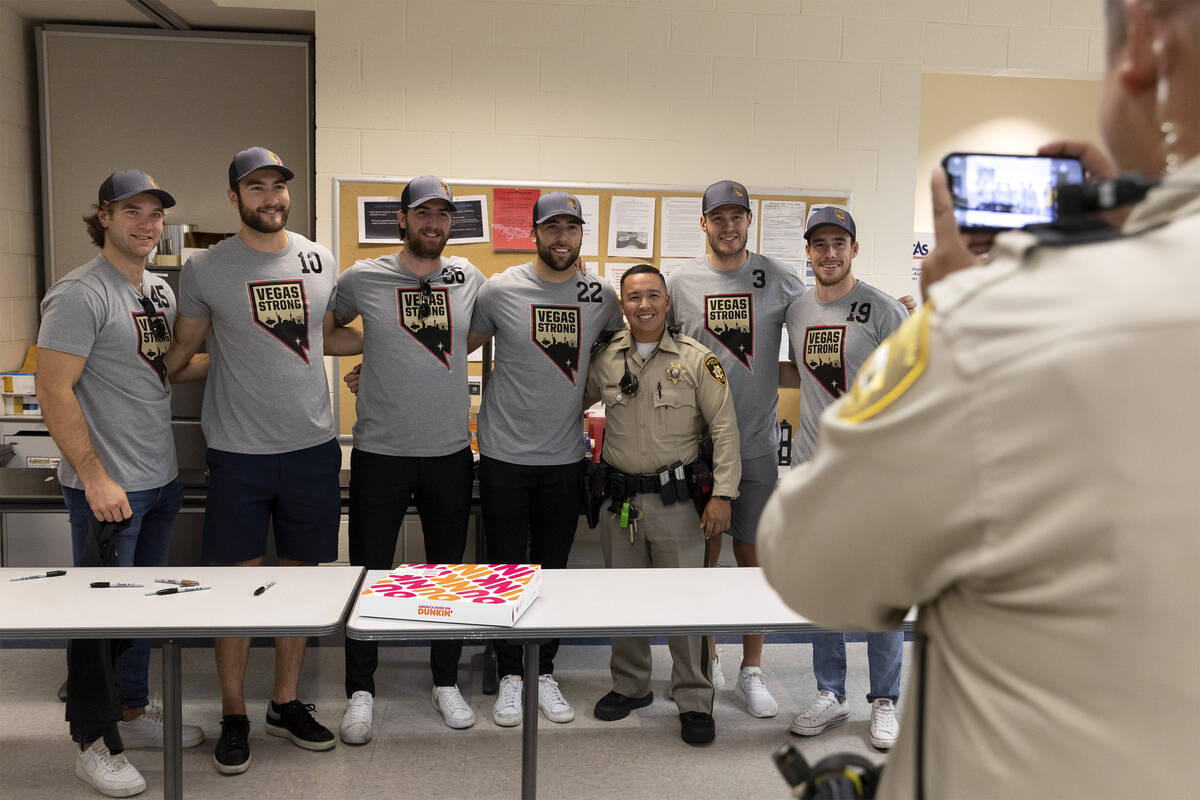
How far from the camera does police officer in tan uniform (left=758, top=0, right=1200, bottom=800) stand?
0.57m

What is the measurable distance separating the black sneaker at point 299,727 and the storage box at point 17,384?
2.68m

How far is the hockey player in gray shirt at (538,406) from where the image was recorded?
3.19 m

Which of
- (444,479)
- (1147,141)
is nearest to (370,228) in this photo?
(444,479)

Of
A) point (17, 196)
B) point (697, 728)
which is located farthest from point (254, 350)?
point (17, 196)

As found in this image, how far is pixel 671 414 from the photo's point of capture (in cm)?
312

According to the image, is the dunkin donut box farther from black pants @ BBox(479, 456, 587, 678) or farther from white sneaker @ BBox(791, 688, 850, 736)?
white sneaker @ BBox(791, 688, 850, 736)

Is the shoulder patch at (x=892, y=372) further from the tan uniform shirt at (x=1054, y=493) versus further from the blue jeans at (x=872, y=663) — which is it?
the blue jeans at (x=872, y=663)

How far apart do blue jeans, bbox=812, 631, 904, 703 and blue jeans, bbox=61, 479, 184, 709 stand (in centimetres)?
222

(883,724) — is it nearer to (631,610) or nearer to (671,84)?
(631,610)

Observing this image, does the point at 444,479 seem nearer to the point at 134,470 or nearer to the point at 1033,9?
the point at 134,470

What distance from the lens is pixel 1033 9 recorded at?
189 inches

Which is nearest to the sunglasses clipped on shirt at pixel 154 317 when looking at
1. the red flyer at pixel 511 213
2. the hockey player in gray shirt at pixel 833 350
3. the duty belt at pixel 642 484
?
the duty belt at pixel 642 484

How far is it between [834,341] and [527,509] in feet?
4.04

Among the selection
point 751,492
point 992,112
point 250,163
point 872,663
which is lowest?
point 872,663
